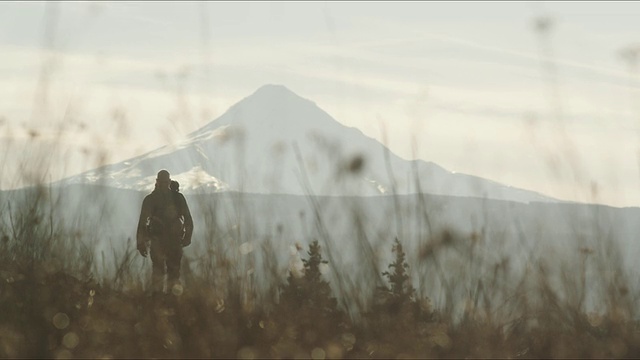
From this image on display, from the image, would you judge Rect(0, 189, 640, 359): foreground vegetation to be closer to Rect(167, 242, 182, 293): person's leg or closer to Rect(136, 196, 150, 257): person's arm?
Rect(167, 242, 182, 293): person's leg

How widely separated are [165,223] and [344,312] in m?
3.08

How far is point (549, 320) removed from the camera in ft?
13.6

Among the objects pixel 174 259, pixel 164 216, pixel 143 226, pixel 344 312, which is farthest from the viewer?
pixel 164 216

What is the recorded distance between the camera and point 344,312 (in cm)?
428

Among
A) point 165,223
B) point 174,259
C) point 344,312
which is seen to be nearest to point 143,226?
point 165,223

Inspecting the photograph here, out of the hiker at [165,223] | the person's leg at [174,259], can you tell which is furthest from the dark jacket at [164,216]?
the person's leg at [174,259]

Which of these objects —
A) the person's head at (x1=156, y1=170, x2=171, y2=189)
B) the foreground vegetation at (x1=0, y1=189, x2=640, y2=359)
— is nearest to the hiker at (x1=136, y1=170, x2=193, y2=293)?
the person's head at (x1=156, y1=170, x2=171, y2=189)

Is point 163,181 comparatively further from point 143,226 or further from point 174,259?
point 174,259

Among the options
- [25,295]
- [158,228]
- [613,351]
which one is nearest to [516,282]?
[613,351]

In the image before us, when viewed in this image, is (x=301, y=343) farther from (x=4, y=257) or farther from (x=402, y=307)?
(x=4, y=257)

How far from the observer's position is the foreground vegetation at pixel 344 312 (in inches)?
147

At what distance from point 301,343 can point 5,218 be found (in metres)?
2.16

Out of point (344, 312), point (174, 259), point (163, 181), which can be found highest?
point (163, 181)

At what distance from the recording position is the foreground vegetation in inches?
147
